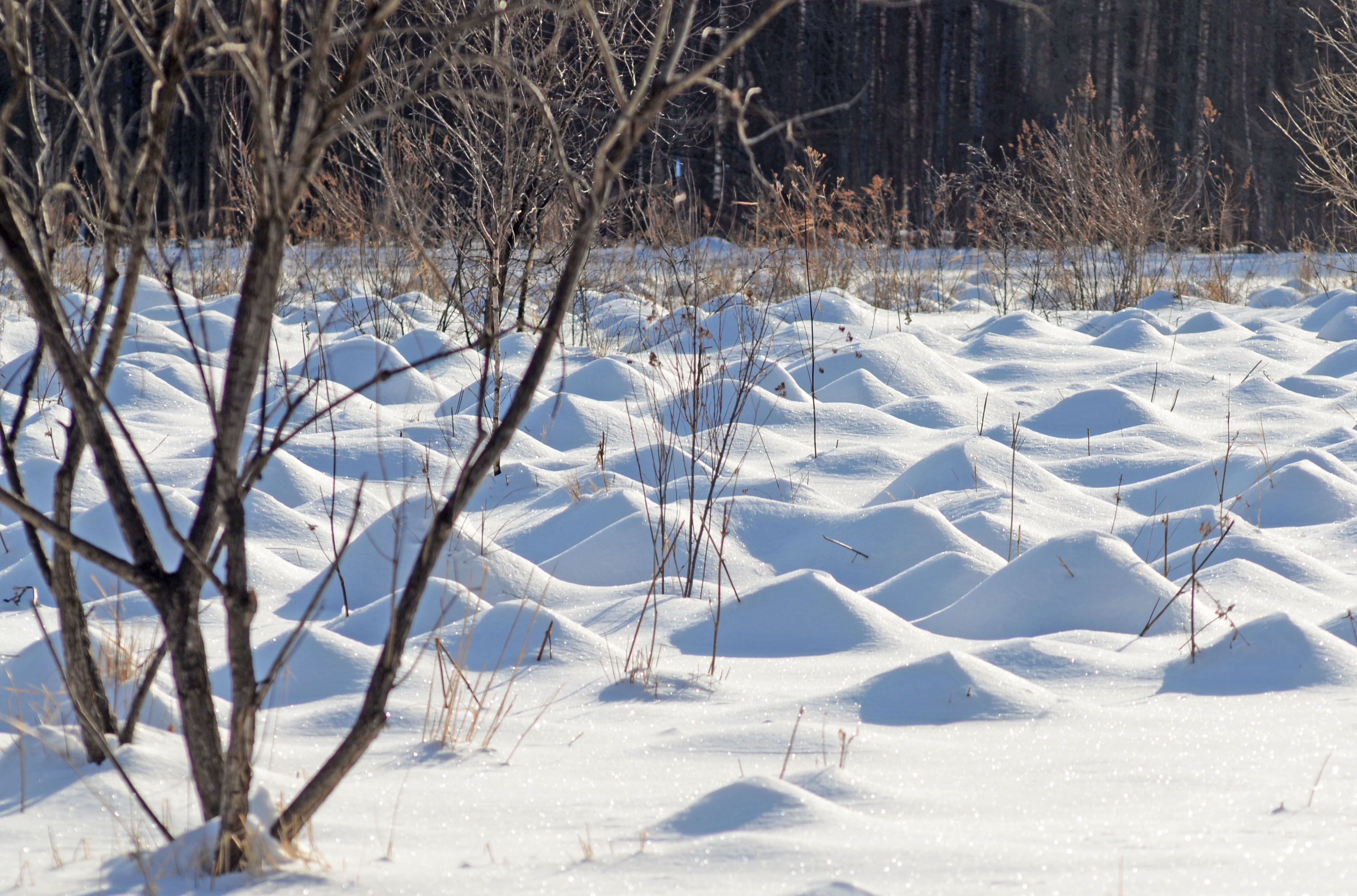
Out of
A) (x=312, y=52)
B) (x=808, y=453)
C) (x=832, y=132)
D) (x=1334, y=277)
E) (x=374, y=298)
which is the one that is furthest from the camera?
(x=832, y=132)

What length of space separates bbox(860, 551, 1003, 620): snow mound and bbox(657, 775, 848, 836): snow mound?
109 centimetres

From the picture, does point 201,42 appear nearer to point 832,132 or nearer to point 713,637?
point 713,637

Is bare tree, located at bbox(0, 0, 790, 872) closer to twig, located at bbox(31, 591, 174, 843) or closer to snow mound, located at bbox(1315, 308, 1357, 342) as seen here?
twig, located at bbox(31, 591, 174, 843)

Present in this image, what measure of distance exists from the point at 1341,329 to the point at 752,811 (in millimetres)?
5314

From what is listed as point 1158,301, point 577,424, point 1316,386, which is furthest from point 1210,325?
point 577,424

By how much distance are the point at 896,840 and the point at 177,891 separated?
744mm

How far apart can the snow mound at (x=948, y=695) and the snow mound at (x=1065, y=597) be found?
0.39 m

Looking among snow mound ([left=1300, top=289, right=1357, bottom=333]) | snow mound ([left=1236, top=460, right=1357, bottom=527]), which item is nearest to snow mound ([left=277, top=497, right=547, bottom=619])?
snow mound ([left=1236, top=460, right=1357, bottom=527])

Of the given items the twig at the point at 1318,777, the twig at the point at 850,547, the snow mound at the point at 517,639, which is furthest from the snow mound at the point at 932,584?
the twig at the point at 1318,777

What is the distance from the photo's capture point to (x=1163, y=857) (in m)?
1.12

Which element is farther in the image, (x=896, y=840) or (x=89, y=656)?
(x=89, y=656)

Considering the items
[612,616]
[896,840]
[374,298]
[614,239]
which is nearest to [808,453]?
[612,616]

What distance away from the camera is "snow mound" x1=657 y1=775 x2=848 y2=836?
1204mm

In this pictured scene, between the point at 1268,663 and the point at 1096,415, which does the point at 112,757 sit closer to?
the point at 1268,663
